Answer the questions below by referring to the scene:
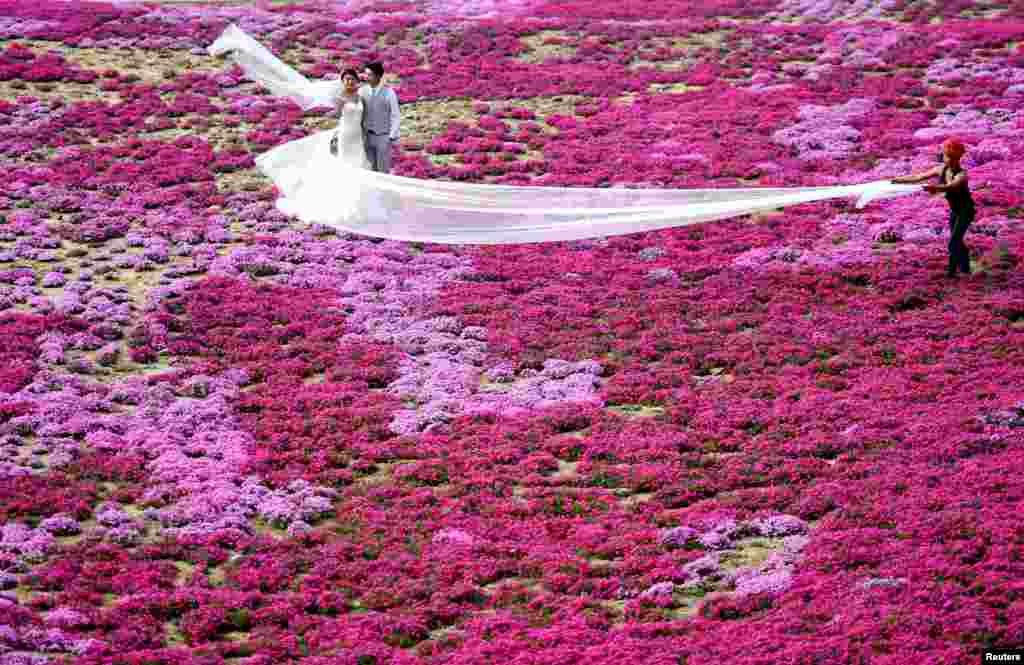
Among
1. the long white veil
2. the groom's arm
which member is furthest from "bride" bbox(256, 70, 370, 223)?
the long white veil

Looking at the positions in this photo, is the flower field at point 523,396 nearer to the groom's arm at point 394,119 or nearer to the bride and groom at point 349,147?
the bride and groom at point 349,147

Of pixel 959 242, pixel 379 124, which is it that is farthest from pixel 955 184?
pixel 379 124

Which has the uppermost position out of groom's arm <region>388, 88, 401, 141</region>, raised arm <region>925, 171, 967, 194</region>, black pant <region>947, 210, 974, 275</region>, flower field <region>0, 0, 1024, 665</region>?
groom's arm <region>388, 88, 401, 141</region>

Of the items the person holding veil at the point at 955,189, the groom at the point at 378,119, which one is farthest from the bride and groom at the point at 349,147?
the person holding veil at the point at 955,189

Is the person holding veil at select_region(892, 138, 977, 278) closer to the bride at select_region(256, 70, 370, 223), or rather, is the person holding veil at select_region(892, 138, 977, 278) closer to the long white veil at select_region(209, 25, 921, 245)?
the long white veil at select_region(209, 25, 921, 245)

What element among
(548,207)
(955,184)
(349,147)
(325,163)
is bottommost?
(548,207)

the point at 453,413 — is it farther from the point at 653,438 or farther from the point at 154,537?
the point at 154,537

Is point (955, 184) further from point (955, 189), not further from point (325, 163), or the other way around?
point (325, 163)

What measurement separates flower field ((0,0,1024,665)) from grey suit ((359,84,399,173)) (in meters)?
2.57

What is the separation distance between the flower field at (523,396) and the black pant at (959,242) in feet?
1.22

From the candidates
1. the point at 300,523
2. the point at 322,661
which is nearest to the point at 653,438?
the point at 300,523

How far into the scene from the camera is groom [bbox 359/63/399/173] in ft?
86.4

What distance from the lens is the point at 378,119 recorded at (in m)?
26.8

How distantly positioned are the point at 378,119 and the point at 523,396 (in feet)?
22.8
